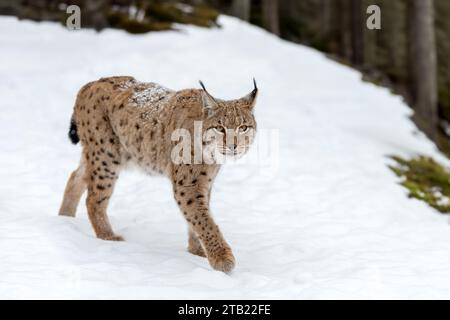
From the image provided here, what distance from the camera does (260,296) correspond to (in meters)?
5.02

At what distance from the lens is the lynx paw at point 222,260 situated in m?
5.50

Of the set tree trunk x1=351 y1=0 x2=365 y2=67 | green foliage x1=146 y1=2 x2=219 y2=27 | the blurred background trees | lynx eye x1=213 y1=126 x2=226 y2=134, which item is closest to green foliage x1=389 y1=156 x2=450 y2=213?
the blurred background trees

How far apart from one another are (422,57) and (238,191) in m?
7.36

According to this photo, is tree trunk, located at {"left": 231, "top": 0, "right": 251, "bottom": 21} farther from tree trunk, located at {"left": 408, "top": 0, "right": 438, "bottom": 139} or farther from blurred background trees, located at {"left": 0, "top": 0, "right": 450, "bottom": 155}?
tree trunk, located at {"left": 408, "top": 0, "right": 438, "bottom": 139}

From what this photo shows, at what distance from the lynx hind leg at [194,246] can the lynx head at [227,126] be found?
937 millimetres

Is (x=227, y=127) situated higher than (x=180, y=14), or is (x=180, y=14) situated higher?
(x=227, y=127)

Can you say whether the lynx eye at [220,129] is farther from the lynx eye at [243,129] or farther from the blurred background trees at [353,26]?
the blurred background trees at [353,26]

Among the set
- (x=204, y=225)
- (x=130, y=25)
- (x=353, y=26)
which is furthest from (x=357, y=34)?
(x=204, y=225)

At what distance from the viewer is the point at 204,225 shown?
225 inches

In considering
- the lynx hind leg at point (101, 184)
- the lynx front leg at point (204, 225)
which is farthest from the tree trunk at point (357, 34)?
the lynx front leg at point (204, 225)

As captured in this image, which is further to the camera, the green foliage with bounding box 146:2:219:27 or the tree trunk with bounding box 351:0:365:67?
the tree trunk with bounding box 351:0:365:67

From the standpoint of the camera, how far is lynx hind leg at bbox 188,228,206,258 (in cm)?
627

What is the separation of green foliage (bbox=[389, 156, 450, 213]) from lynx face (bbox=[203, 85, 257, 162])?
139 inches

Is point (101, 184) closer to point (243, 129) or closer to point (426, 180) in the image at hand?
point (243, 129)
